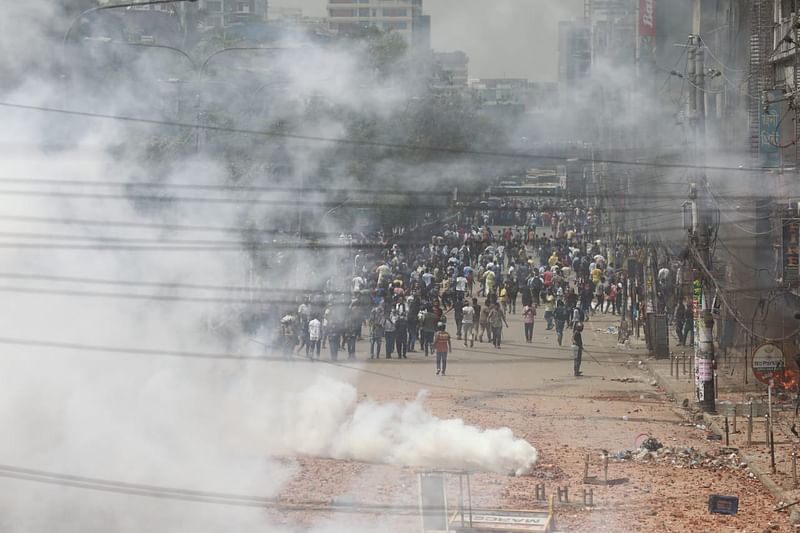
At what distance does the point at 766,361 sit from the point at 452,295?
49.8 ft

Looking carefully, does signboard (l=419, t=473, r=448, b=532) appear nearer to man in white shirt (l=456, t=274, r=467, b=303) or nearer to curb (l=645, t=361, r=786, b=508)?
curb (l=645, t=361, r=786, b=508)

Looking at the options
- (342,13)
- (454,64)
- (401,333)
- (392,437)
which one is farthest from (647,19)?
(342,13)

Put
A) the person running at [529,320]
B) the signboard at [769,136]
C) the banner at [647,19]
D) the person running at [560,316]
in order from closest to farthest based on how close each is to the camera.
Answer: the signboard at [769,136] < the person running at [560,316] < the person running at [529,320] < the banner at [647,19]

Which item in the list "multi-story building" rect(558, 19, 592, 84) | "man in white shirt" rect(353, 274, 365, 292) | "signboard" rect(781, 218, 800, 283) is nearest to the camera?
"signboard" rect(781, 218, 800, 283)

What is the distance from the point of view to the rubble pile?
18.4 meters

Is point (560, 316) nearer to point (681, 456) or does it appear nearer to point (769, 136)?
point (769, 136)

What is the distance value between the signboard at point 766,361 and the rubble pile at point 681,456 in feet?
4.98

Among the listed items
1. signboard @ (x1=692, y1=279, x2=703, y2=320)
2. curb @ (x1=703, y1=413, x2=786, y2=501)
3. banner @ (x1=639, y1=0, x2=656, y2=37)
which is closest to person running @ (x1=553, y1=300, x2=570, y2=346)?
signboard @ (x1=692, y1=279, x2=703, y2=320)

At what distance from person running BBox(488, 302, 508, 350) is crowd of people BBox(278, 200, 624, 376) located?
31mm

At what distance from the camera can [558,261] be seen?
39.1m

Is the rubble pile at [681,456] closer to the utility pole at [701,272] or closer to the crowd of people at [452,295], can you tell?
the utility pole at [701,272]

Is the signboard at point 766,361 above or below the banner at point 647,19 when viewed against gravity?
below

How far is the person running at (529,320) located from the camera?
3106 centimetres

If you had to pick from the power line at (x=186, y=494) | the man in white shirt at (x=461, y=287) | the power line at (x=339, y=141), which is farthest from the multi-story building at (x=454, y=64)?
the power line at (x=186, y=494)
